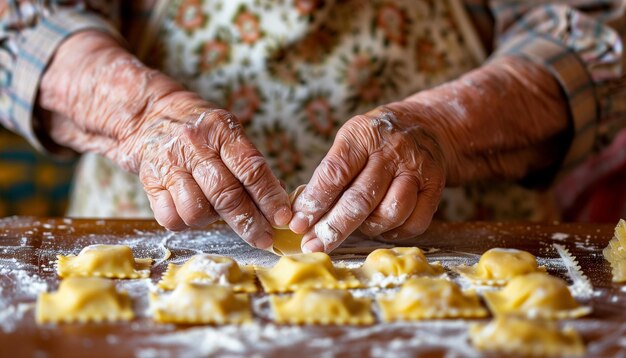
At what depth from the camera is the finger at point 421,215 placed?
1.51 metres

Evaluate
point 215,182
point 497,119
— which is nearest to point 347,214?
point 215,182

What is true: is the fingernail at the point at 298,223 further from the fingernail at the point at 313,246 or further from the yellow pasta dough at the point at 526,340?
the yellow pasta dough at the point at 526,340

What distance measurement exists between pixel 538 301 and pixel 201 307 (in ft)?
1.62

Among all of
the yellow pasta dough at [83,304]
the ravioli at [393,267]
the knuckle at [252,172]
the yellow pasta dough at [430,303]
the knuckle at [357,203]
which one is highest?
the knuckle at [252,172]

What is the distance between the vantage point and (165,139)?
1.53m

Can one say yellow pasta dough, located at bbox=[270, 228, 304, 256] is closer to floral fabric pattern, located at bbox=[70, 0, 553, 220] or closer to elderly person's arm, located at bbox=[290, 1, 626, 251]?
elderly person's arm, located at bbox=[290, 1, 626, 251]

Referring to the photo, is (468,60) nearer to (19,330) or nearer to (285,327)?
(285,327)

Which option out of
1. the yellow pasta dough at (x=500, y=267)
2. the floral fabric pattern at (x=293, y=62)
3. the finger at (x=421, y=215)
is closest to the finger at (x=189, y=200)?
the finger at (x=421, y=215)

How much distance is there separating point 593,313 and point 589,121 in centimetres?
97

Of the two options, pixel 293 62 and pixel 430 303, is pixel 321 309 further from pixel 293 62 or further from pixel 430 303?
pixel 293 62

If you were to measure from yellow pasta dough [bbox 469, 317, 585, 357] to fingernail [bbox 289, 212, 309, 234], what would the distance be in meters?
0.47

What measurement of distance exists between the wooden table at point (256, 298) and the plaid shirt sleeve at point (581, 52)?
384mm

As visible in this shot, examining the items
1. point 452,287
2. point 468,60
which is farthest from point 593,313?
point 468,60

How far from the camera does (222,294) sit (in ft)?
3.81
